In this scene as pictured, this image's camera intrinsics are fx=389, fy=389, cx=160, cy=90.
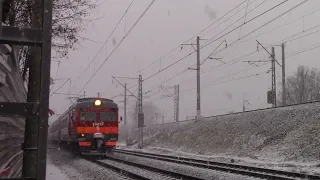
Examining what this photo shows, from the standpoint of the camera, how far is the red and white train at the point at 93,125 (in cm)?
2183

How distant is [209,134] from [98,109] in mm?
12426

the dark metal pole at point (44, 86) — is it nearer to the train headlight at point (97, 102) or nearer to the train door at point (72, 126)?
the train door at point (72, 126)

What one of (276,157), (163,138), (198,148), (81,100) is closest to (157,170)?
(276,157)

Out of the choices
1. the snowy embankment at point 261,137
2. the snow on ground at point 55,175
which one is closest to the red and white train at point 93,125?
the snow on ground at point 55,175

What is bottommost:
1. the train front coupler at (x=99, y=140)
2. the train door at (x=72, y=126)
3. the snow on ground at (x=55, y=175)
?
the snow on ground at (x=55, y=175)

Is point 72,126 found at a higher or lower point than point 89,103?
lower

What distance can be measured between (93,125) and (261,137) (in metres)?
10.6

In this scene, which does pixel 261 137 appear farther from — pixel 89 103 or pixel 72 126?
pixel 72 126

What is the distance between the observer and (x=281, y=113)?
2614 centimetres

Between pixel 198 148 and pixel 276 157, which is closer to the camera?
pixel 276 157

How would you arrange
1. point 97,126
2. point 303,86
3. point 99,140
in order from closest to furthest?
point 99,140 < point 97,126 < point 303,86

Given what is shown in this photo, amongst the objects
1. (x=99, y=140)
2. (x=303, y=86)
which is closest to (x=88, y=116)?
(x=99, y=140)

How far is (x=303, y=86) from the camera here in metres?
73.6

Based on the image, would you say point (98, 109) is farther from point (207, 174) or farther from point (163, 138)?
point (163, 138)
